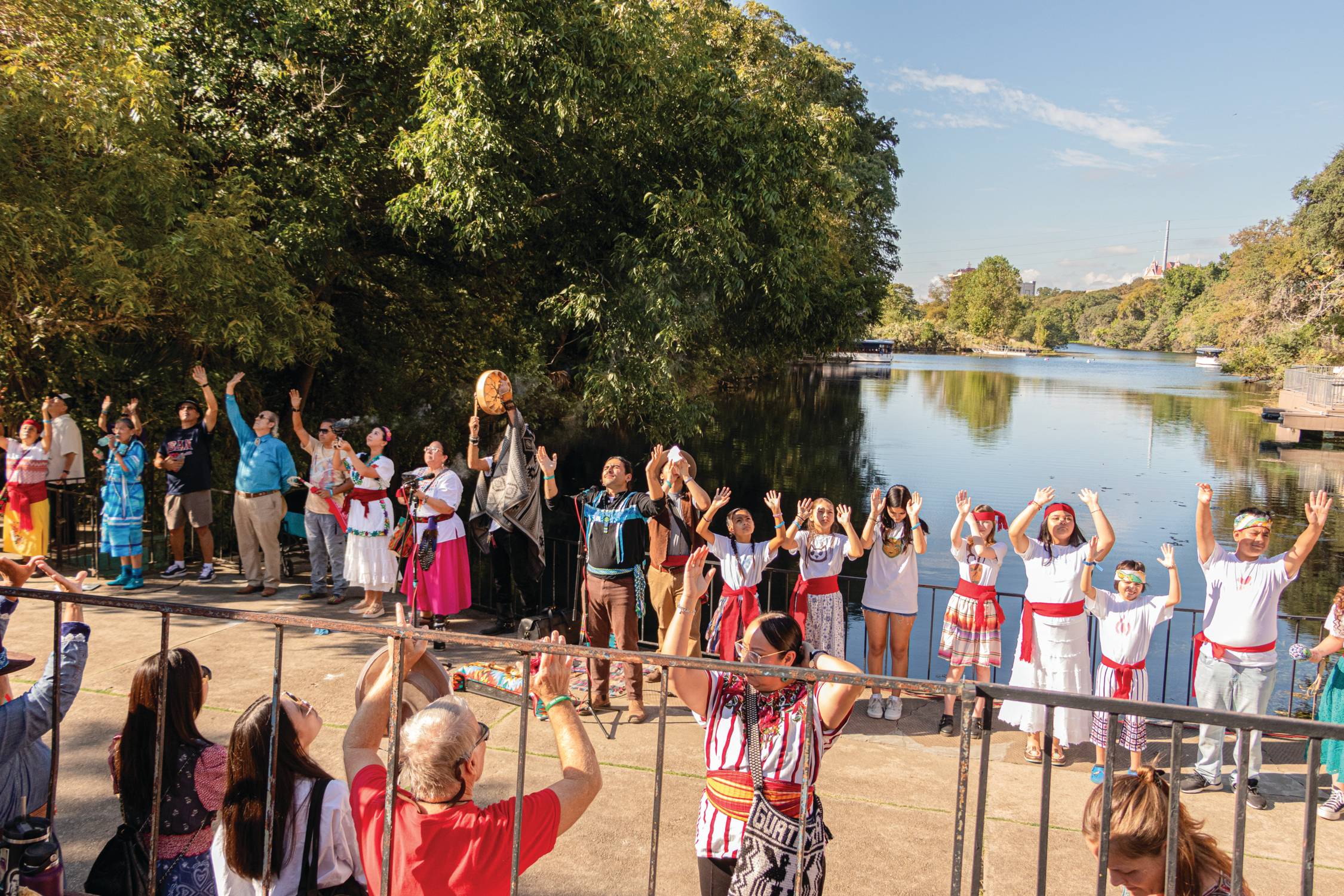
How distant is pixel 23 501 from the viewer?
912 cm

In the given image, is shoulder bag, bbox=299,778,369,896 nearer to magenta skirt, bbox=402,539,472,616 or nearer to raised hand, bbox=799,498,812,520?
raised hand, bbox=799,498,812,520

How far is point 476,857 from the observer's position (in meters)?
2.47

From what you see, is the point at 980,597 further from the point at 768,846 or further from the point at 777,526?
the point at 768,846

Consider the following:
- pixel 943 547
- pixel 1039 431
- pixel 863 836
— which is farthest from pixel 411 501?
pixel 1039 431

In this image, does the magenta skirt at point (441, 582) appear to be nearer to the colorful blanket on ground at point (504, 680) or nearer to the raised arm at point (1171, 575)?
the colorful blanket on ground at point (504, 680)

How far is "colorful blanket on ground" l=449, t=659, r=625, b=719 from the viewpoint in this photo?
21.6ft

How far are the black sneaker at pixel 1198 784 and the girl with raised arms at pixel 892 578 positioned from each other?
1.87 meters

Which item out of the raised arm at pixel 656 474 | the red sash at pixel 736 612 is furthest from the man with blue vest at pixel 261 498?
the red sash at pixel 736 612

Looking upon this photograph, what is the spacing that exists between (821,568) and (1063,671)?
1.71 metres

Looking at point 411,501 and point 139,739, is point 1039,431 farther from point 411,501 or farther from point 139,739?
point 139,739

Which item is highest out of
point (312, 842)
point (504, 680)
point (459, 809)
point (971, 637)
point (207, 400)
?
point (207, 400)

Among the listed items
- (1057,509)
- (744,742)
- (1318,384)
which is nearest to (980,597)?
(1057,509)

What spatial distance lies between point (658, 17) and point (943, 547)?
463 inches

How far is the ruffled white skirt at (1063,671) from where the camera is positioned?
20.0ft
